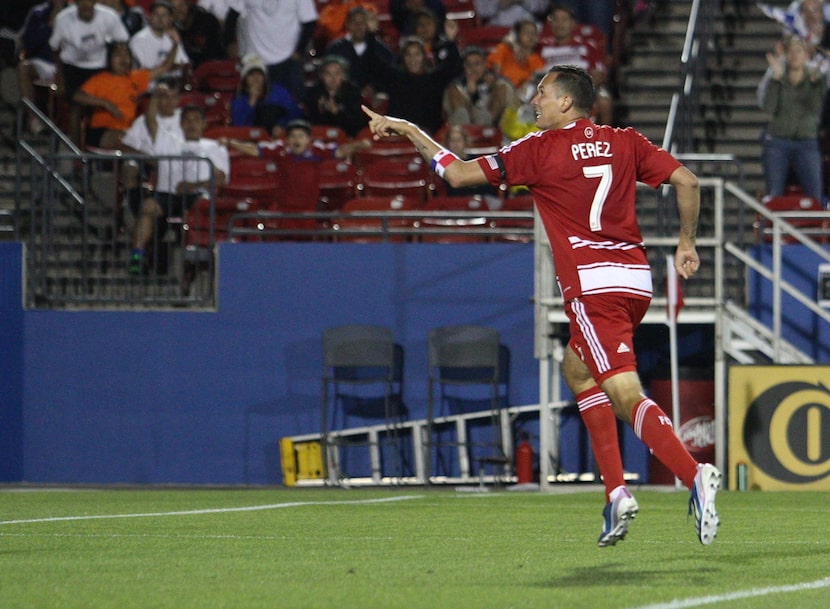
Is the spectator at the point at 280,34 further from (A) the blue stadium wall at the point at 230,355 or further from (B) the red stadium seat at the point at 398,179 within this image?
(A) the blue stadium wall at the point at 230,355

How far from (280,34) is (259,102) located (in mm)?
1193

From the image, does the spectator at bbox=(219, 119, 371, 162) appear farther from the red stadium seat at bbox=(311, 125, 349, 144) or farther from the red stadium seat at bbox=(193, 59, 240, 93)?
the red stadium seat at bbox=(193, 59, 240, 93)

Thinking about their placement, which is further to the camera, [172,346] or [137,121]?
[137,121]

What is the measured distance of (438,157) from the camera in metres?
7.03

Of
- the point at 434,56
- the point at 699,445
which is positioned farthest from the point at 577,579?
the point at 434,56

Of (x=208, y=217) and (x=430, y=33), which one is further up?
(x=430, y=33)

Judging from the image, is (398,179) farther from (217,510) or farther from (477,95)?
(217,510)

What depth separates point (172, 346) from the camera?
51.8 feet

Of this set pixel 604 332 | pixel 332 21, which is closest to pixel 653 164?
pixel 604 332

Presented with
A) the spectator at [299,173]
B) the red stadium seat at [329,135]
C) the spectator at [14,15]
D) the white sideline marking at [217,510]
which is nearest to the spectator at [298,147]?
the spectator at [299,173]

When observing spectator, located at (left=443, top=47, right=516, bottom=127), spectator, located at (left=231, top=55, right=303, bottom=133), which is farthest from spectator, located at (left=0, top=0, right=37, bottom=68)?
spectator, located at (left=443, top=47, right=516, bottom=127)

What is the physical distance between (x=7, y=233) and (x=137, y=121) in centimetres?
182

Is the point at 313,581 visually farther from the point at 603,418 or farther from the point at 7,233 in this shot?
the point at 7,233

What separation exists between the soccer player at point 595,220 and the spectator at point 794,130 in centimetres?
918
